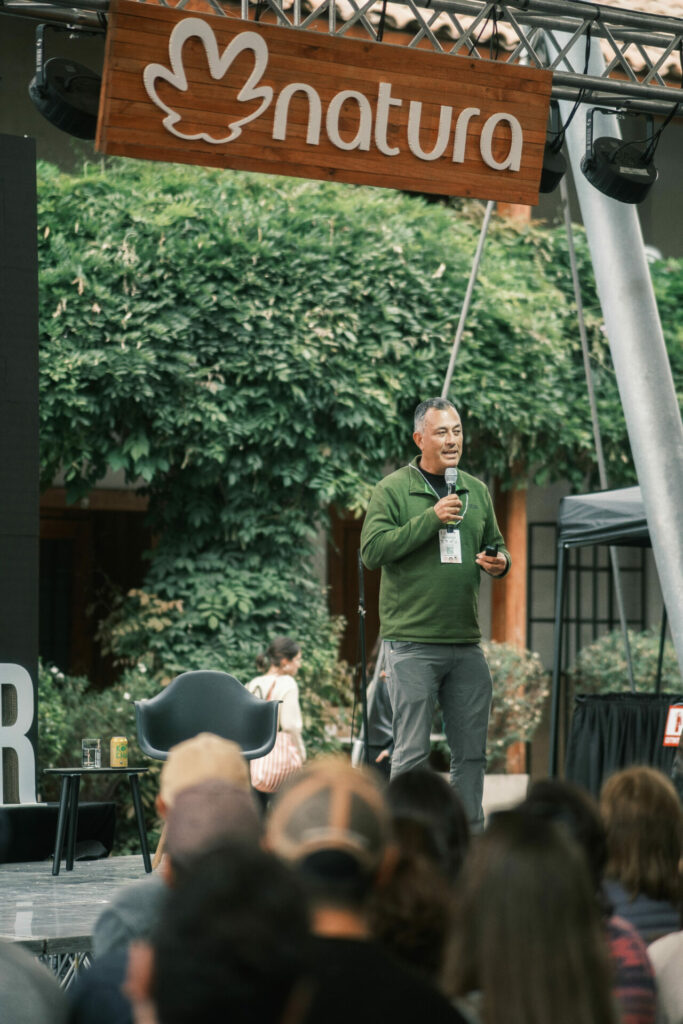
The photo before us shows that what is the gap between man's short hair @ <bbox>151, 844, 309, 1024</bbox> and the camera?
114cm

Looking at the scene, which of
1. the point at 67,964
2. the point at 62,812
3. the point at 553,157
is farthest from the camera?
the point at 62,812

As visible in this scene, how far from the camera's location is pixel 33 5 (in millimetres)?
4938

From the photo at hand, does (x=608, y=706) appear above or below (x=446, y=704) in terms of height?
below

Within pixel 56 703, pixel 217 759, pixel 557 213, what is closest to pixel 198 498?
pixel 56 703

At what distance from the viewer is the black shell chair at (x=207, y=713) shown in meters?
6.36

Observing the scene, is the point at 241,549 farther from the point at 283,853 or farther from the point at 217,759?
the point at 283,853

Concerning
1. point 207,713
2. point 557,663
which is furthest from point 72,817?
point 557,663

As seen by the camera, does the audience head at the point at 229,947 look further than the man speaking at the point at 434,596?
No

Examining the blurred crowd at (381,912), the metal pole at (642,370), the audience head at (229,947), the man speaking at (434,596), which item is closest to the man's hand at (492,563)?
the man speaking at (434,596)

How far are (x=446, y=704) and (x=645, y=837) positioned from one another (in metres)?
2.36

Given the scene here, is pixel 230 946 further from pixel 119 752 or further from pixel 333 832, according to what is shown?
pixel 119 752

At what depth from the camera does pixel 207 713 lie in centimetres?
651

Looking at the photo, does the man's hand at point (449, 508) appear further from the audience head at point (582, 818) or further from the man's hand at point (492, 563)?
the audience head at point (582, 818)

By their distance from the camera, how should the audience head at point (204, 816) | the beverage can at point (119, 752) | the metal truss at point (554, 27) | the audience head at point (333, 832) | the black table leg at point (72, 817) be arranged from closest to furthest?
the audience head at point (333, 832), the audience head at point (204, 816), the metal truss at point (554, 27), the black table leg at point (72, 817), the beverage can at point (119, 752)
